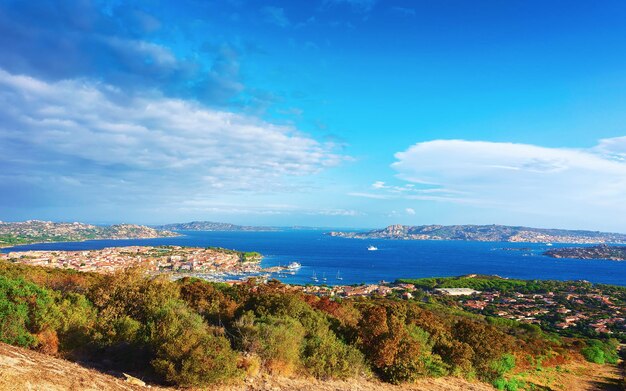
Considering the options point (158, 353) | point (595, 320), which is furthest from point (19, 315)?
point (595, 320)

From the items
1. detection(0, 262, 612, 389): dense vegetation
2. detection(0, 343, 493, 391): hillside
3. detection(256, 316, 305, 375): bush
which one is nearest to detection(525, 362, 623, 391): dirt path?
detection(0, 262, 612, 389): dense vegetation

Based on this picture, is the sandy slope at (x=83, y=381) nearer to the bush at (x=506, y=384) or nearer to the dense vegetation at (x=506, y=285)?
the bush at (x=506, y=384)

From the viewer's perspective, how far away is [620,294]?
63.3m

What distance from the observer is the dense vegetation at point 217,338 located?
840 cm

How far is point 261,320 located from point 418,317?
9.24 m

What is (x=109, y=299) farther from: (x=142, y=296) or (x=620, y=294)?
(x=620, y=294)

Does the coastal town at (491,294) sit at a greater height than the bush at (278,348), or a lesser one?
lesser

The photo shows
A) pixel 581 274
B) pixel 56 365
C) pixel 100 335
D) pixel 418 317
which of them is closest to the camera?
pixel 56 365

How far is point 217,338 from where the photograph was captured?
29.5 feet

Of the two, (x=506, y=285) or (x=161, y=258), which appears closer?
(x=506, y=285)

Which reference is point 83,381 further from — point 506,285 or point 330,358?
point 506,285

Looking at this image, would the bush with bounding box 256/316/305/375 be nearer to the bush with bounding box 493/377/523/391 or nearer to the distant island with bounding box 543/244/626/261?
the bush with bounding box 493/377/523/391

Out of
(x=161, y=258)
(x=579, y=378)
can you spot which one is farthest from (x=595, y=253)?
(x=579, y=378)

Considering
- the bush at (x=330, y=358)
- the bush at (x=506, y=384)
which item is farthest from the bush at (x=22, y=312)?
the bush at (x=506, y=384)
